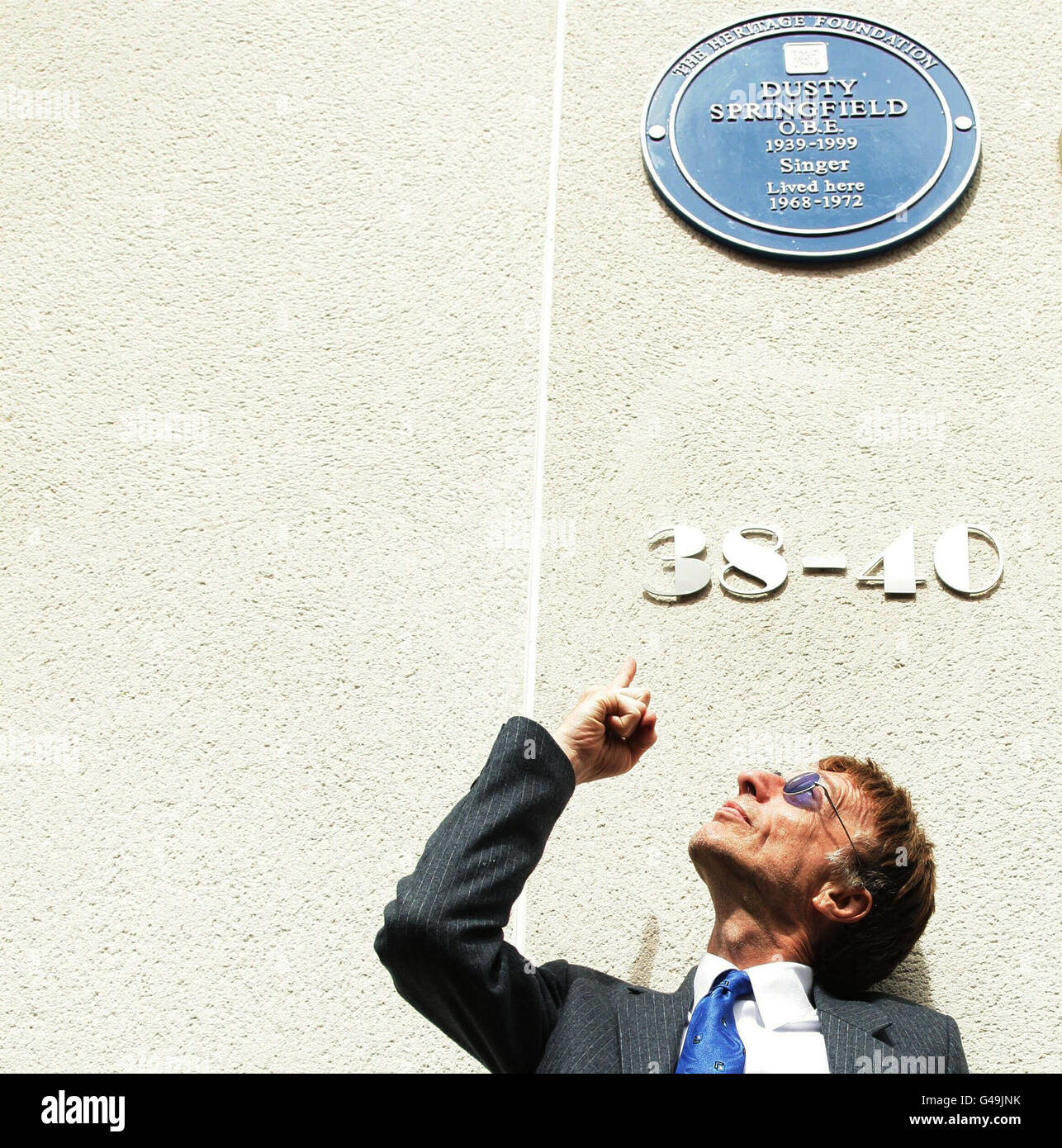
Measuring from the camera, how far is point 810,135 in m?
3.52

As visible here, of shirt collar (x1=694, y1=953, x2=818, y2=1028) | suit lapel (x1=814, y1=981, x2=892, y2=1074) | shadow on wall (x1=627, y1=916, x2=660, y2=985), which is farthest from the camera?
shadow on wall (x1=627, y1=916, x2=660, y2=985)

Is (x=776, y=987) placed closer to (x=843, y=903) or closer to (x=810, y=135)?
(x=843, y=903)

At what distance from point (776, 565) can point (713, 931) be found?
900 mm

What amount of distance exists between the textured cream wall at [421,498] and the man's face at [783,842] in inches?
10.7

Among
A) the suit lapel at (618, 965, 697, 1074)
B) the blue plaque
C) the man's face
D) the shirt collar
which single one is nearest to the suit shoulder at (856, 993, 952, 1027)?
the shirt collar

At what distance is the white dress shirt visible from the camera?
7.39 ft

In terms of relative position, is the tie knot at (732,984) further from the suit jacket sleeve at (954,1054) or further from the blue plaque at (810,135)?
the blue plaque at (810,135)

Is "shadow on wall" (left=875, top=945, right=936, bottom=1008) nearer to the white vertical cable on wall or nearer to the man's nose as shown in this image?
the man's nose

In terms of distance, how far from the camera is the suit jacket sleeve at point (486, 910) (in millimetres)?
2105

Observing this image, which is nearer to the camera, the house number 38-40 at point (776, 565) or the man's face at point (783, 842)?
the man's face at point (783, 842)

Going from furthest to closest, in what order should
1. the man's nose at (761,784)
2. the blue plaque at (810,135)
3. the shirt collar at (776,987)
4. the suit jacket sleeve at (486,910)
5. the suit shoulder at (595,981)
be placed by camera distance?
1. the blue plaque at (810,135)
2. the man's nose at (761,784)
3. the suit shoulder at (595,981)
4. the shirt collar at (776,987)
5. the suit jacket sleeve at (486,910)

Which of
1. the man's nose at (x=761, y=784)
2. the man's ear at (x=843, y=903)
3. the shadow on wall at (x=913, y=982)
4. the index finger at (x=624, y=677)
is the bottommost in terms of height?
the shadow on wall at (x=913, y=982)

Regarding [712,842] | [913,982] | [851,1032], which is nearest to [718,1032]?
[851,1032]

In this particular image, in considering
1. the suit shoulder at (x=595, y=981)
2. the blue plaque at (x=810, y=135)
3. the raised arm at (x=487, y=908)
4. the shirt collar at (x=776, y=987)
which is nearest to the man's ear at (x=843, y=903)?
the shirt collar at (x=776, y=987)
